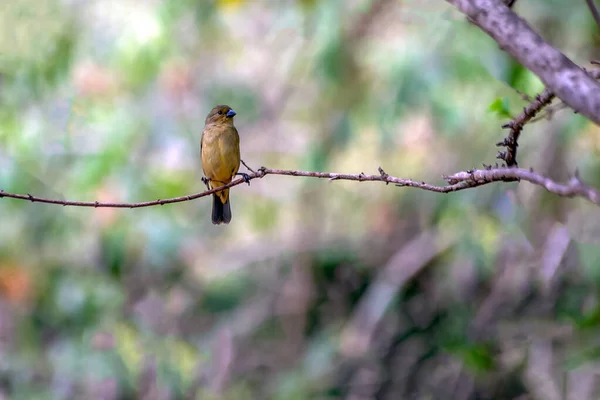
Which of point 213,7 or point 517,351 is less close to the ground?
point 213,7

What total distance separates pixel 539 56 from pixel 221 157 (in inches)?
114

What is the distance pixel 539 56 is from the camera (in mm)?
1512

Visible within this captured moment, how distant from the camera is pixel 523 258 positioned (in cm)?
656

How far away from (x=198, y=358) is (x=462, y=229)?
271cm

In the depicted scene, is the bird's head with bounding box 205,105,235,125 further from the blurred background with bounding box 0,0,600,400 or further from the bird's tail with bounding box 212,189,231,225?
the blurred background with bounding box 0,0,600,400

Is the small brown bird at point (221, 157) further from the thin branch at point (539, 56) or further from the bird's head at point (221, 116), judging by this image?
the thin branch at point (539, 56)

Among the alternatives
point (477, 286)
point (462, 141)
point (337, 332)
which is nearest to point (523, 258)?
point (477, 286)

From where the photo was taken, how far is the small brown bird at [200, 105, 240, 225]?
428 cm

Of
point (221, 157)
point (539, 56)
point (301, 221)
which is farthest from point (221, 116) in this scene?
point (539, 56)

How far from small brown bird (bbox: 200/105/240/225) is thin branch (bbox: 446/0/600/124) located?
2.65m

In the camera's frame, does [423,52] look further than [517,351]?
No

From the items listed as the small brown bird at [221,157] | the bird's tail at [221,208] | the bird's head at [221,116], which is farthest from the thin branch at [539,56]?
the bird's head at [221,116]

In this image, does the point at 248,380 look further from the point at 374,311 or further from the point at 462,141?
the point at 462,141

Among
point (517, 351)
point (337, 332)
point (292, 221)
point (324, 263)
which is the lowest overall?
point (517, 351)
